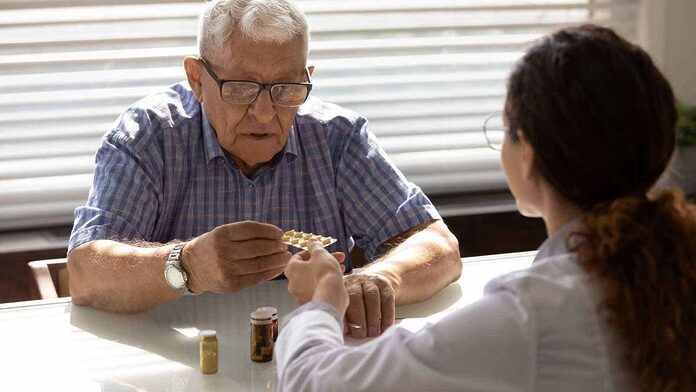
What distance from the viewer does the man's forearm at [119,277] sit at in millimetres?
2316

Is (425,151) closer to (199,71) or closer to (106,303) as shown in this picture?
(199,71)

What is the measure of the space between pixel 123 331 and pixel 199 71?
796 mm

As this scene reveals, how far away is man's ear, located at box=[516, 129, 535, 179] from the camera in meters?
1.45

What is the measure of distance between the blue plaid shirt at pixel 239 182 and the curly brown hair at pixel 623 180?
1.37 metres

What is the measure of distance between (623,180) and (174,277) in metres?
1.18

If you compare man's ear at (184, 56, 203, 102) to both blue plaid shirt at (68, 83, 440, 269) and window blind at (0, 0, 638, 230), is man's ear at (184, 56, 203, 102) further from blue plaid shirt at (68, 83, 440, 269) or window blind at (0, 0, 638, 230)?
window blind at (0, 0, 638, 230)

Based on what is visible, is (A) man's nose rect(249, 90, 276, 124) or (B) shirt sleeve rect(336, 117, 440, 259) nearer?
(A) man's nose rect(249, 90, 276, 124)

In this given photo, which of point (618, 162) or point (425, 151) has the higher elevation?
point (618, 162)

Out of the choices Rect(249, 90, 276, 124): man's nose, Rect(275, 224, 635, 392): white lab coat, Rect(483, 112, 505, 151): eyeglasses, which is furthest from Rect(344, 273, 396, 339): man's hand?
Rect(275, 224, 635, 392): white lab coat

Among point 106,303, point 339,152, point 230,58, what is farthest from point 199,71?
point 106,303

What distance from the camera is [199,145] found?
9.14 feet

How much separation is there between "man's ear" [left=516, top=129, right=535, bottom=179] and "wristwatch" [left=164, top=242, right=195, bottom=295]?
40.8 inches

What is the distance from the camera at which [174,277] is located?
90.4 inches

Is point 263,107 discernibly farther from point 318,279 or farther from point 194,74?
point 318,279
